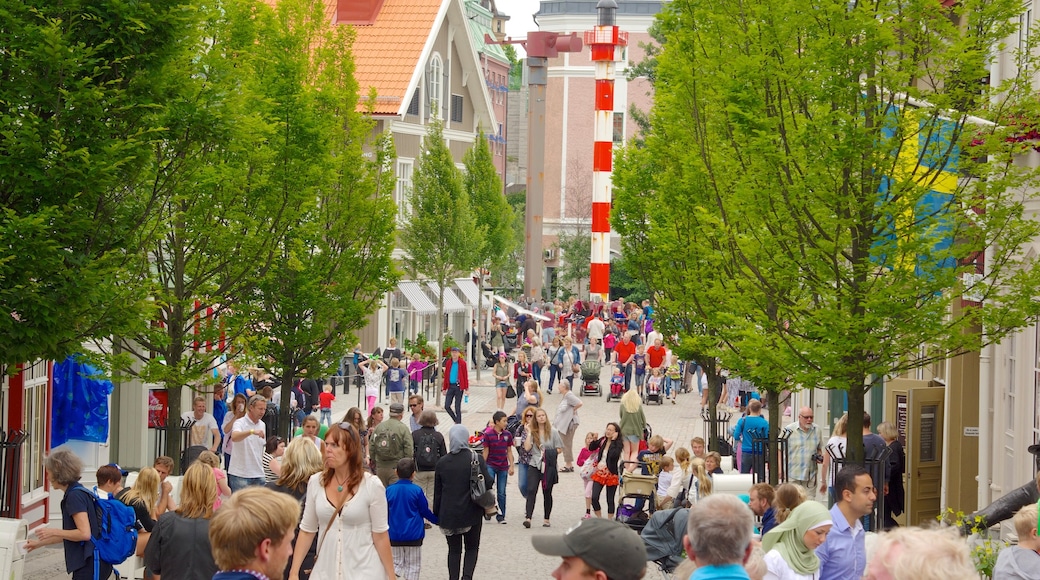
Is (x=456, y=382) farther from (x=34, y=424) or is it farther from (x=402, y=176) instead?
(x=402, y=176)

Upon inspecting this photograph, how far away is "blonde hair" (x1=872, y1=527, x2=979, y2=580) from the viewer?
504cm

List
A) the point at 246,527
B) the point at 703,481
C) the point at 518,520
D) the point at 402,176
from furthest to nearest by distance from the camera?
1. the point at 402,176
2. the point at 518,520
3. the point at 703,481
4. the point at 246,527

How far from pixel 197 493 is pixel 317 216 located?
1433 centimetres

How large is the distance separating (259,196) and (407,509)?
8.24m

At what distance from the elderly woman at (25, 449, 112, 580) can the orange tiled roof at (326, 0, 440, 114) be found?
35.5m

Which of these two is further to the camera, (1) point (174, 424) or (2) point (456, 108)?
(2) point (456, 108)

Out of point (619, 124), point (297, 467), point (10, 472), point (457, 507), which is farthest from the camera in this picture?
point (619, 124)

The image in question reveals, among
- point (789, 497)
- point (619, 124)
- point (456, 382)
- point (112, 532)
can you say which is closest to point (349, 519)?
point (112, 532)

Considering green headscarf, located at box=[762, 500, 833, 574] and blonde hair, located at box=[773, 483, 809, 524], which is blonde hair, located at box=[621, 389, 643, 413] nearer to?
blonde hair, located at box=[773, 483, 809, 524]

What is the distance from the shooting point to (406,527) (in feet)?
39.5

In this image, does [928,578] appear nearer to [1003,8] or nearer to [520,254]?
[1003,8]

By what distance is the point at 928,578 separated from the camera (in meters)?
5.03

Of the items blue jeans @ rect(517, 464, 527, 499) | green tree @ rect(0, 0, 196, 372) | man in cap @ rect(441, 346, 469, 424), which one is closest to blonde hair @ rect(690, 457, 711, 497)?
green tree @ rect(0, 0, 196, 372)

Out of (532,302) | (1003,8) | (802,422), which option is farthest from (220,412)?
(532,302)
